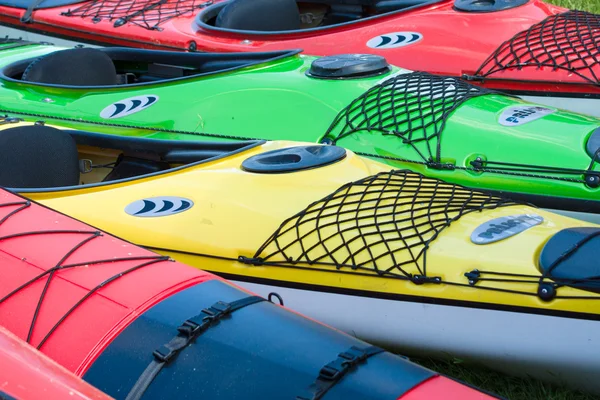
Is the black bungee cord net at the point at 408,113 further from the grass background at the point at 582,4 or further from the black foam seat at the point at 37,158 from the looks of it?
the grass background at the point at 582,4

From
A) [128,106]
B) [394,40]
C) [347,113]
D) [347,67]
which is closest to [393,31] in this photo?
[394,40]

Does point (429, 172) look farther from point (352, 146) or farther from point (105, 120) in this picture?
point (105, 120)

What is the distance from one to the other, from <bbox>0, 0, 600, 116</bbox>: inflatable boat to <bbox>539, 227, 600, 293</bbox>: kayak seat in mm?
1633

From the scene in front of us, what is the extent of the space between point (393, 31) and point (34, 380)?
341 cm

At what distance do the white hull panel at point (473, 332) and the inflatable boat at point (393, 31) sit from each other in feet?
5.97

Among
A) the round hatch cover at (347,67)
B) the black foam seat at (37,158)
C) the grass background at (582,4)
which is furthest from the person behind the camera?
the grass background at (582,4)

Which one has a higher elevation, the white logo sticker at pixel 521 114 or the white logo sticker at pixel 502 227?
the white logo sticker at pixel 521 114

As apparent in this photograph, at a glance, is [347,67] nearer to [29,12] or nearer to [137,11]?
[137,11]

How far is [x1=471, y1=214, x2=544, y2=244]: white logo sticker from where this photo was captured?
270cm

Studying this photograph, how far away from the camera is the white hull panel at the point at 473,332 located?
8.30 feet

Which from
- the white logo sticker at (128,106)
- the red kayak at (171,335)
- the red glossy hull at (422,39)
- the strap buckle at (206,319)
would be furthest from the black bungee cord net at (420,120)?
the strap buckle at (206,319)

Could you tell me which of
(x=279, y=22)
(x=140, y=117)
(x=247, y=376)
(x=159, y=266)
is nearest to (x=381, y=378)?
(x=247, y=376)

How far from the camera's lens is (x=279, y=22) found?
5.07 meters

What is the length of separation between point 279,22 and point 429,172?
1.93 meters
